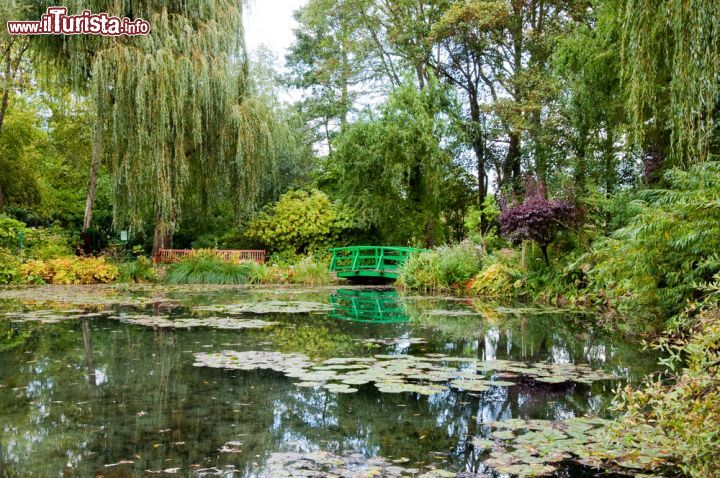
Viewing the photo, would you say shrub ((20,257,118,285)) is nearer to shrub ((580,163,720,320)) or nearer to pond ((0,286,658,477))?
pond ((0,286,658,477))

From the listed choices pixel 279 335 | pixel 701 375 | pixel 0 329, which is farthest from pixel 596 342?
pixel 0 329

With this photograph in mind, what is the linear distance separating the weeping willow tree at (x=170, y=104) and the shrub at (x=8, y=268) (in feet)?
7.12

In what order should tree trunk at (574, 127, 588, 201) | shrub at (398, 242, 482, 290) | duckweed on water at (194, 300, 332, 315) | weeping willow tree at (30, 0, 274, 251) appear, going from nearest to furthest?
duckweed on water at (194, 300, 332, 315), weeping willow tree at (30, 0, 274, 251), shrub at (398, 242, 482, 290), tree trunk at (574, 127, 588, 201)

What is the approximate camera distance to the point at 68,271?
12664 mm

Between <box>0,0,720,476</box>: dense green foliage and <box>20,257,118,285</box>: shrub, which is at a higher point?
<box>0,0,720,476</box>: dense green foliage

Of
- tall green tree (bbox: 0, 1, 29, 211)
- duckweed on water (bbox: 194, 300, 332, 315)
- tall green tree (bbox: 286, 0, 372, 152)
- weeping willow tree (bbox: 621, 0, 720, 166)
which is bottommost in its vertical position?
duckweed on water (bbox: 194, 300, 332, 315)

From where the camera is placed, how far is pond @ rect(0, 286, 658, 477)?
2.72 metres

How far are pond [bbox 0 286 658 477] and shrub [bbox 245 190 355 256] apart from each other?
30.3ft

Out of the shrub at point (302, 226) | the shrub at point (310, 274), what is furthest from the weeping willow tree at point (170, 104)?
the shrub at point (302, 226)

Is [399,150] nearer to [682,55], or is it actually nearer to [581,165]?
[581,165]

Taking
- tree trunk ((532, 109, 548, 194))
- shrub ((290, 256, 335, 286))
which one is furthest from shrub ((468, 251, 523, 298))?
tree trunk ((532, 109, 548, 194))

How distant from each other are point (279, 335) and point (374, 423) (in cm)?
318

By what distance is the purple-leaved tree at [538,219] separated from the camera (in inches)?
396

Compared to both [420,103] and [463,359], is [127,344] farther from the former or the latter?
[420,103]
